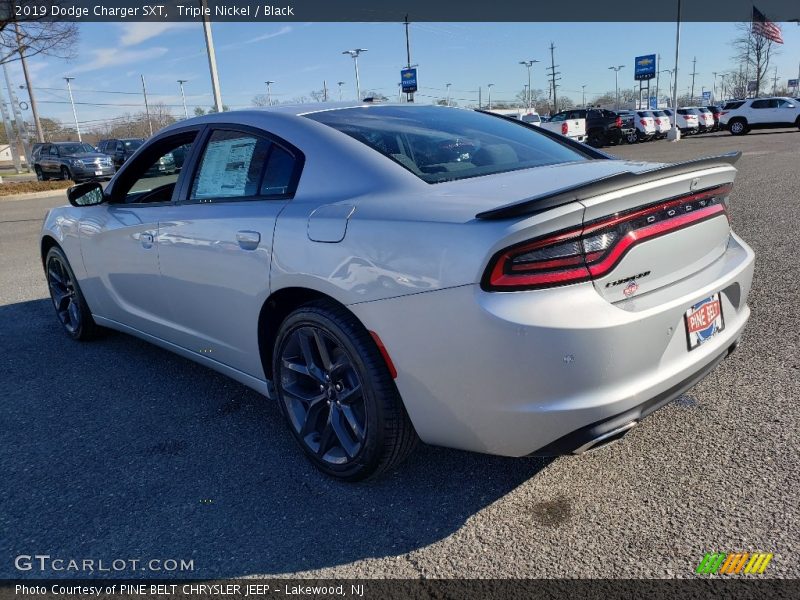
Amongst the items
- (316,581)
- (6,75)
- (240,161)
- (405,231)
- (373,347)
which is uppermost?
(6,75)

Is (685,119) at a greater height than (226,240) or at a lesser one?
lesser

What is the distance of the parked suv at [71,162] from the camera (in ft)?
79.0

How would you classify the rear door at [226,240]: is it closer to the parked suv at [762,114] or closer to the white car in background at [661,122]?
the white car in background at [661,122]

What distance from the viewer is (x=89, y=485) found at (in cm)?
276

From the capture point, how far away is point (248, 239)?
277cm

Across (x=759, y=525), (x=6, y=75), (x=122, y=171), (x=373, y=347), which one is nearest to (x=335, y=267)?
(x=373, y=347)

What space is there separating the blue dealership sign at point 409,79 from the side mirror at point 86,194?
4531cm

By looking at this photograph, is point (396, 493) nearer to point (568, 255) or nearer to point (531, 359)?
point (531, 359)

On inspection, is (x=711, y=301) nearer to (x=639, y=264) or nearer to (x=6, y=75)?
(x=639, y=264)

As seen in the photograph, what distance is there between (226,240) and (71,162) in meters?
24.9

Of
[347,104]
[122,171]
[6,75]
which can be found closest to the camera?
[347,104]

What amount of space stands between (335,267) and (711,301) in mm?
1438

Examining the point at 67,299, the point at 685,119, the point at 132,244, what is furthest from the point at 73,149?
the point at 685,119

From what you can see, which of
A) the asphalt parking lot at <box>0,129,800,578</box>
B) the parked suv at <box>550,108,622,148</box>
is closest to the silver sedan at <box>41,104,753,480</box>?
the asphalt parking lot at <box>0,129,800,578</box>
